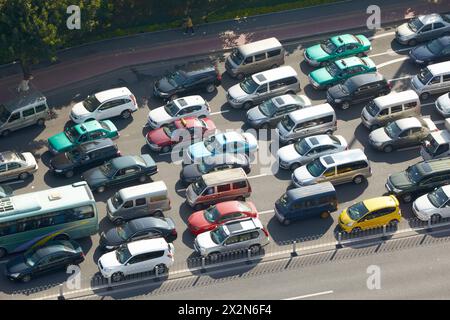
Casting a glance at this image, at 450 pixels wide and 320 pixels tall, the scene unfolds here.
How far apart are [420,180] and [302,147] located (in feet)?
24.3

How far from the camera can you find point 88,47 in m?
69.4

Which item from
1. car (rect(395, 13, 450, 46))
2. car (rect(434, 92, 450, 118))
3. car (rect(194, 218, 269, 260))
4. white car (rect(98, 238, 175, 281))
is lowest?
white car (rect(98, 238, 175, 281))

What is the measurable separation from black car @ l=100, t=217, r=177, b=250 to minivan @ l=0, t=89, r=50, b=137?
12.6 metres

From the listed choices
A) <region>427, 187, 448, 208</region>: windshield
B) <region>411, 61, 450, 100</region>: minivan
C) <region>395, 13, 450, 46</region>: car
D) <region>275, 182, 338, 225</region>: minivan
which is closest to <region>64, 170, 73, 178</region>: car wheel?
<region>275, 182, 338, 225</region>: minivan

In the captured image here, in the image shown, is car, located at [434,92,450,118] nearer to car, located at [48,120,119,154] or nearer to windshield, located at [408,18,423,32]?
windshield, located at [408,18,423,32]

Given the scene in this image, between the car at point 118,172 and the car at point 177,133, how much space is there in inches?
94.2

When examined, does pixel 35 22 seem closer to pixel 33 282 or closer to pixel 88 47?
pixel 88 47

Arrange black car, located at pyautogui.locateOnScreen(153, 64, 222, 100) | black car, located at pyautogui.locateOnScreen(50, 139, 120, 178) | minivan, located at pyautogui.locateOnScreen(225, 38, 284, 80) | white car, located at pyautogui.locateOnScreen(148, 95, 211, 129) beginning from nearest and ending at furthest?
black car, located at pyautogui.locateOnScreen(50, 139, 120, 178) < white car, located at pyautogui.locateOnScreen(148, 95, 211, 129) < black car, located at pyautogui.locateOnScreen(153, 64, 222, 100) < minivan, located at pyautogui.locateOnScreen(225, 38, 284, 80)

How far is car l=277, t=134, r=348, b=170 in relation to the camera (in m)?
56.8

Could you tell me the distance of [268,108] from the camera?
60781 millimetres

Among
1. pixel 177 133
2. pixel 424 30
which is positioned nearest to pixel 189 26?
pixel 177 133

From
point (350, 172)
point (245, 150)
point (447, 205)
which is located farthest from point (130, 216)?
point (447, 205)

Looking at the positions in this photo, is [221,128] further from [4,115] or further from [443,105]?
[443,105]

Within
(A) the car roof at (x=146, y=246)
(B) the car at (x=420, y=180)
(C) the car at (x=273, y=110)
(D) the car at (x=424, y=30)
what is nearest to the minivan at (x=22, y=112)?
(C) the car at (x=273, y=110)
